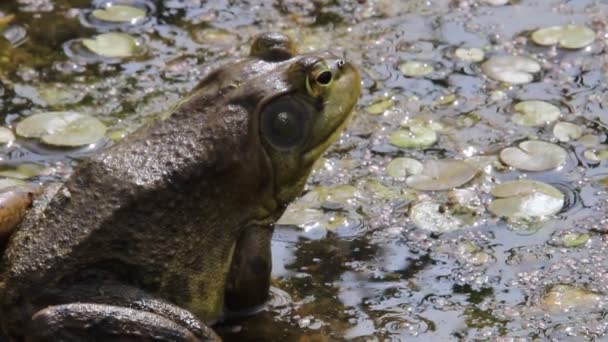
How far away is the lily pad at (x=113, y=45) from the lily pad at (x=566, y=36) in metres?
1.95

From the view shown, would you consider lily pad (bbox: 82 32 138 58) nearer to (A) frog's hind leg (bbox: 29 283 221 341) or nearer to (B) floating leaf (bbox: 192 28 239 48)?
(B) floating leaf (bbox: 192 28 239 48)

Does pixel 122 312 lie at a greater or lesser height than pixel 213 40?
greater

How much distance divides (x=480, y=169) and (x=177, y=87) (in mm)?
1527

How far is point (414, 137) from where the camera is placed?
4898mm

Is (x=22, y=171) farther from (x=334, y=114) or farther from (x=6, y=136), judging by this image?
(x=334, y=114)

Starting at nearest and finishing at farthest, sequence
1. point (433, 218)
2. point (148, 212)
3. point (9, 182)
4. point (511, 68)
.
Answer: point (148, 212), point (433, 218), point (9, 182), point (511, 68)

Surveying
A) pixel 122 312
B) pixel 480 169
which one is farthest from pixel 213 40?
pixel 122 312

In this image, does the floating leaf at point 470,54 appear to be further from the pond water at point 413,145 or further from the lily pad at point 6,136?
the lily pad at point 6,136

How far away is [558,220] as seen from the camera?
14.3 feet

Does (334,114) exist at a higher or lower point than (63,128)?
higher

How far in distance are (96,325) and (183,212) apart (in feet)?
1.64

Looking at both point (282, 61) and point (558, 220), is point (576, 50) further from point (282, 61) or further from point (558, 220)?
point (282, 61)

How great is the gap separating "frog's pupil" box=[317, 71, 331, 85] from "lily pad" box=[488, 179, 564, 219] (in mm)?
961

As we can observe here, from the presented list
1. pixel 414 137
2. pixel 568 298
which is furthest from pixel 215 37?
pixel 568 298
